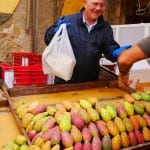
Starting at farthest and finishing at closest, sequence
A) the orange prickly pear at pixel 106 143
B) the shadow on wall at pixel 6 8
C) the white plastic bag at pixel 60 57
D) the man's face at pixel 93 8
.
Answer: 1. the shadow on wall at pixel 6 8
2. the man's face at pixel 93 8
3. the white plastic bag at pixel 60 57
4. the orange prickly pear at pixel 106 143

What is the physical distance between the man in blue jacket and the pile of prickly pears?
111 centimetres

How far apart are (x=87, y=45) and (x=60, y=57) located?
0.43 metres

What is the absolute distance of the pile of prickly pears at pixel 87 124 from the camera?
6.23 feet

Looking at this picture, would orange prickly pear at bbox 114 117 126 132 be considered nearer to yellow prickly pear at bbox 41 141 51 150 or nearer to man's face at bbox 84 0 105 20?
yellow prickly pear at bbox 41 141 51 150

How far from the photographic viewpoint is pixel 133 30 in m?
4.80

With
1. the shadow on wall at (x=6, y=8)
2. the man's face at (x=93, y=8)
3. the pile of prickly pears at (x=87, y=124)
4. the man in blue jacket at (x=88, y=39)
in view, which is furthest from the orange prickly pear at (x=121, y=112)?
the shadow on wall at (x=6, y=8)

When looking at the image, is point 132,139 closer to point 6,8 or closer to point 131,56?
point 131,56

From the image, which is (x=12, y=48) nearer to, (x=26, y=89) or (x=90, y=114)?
(x=26, y=89)

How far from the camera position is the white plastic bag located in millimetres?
3037

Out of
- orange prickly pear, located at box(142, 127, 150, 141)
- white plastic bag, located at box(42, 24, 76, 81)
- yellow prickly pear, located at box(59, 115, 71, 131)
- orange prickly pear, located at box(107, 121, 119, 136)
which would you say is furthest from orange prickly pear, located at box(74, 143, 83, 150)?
→ white plastic bag, located at box(42, 24, 76, 81)

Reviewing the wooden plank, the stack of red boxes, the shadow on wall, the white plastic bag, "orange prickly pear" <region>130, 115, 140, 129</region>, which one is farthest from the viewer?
the shadow on wall

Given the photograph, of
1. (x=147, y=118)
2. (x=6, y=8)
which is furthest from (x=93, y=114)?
(x=6, y=8)

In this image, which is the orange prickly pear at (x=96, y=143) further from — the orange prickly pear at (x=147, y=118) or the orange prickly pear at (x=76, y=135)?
the orange prickly pear at (x=147, y=118)

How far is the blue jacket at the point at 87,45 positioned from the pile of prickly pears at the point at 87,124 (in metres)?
1.11
